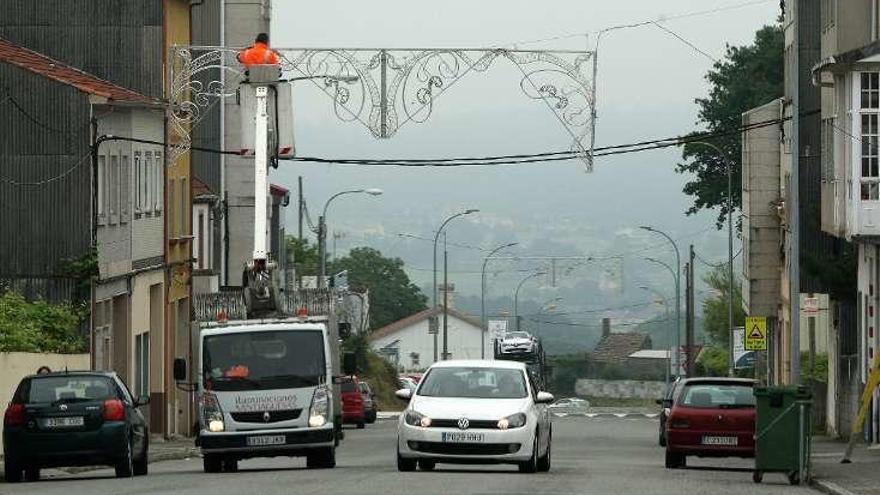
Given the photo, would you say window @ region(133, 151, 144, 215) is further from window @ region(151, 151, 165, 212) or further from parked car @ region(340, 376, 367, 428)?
parked car @ region(340, 376, 367, 428)

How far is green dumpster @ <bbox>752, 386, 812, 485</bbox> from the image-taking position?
2823cm

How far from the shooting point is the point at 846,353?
51.5 metres

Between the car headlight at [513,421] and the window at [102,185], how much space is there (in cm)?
2066

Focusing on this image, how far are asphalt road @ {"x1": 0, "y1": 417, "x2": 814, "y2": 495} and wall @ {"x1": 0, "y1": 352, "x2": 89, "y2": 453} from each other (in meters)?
2.63

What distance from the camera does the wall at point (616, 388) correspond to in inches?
6275

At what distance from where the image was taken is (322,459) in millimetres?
30828

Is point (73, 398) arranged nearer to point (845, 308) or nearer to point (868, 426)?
point (868, 426)

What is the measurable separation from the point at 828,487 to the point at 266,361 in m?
7.92

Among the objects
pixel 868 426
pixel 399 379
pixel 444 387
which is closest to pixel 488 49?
pixel 868 426

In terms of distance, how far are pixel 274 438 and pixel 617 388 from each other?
436 feet

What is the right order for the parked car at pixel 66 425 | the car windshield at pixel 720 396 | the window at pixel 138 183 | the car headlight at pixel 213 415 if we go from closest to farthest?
the parked car at pixel 66 425, the car headlight at pixel 213 415, the car windshield at pixel 720 396, the window at pixel 138 183

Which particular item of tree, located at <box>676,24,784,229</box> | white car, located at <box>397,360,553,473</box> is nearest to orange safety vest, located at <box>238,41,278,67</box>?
white car, located at <box>397,360,553,473</box>

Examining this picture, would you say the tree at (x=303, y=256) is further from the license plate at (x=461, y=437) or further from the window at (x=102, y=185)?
the license plate at (x=461, y=437)

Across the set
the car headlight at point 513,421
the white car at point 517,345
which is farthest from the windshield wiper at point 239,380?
the white car at point 517,345
